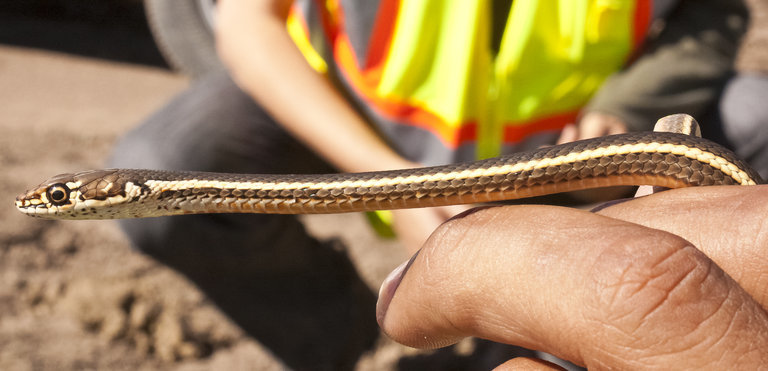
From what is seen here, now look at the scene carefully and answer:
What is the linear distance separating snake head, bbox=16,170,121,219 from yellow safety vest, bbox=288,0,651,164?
89 cm

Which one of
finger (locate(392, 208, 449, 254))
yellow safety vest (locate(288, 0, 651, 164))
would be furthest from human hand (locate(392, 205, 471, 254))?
yellow safety vest (locate(288, 0, 651, 164))

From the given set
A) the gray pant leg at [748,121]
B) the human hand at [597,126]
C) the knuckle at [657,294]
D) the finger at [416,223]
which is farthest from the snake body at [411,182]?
the gray pant leg at [748,121]

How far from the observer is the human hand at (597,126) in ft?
6.58

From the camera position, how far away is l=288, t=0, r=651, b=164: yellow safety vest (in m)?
1.96

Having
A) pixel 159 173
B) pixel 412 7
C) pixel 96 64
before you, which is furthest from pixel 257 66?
pixel 96 64

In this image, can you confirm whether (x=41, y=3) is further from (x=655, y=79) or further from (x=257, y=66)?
(x=655, y=79)

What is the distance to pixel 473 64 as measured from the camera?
1996 millimetres

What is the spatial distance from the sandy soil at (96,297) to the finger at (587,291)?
5.03 ft

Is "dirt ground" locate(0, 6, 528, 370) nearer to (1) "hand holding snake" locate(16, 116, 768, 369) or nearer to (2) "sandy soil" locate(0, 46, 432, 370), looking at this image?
(2) "sandy soil" locate(0, 46, 432, 370)

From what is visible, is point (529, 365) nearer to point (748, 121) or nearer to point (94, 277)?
point (748, 121)

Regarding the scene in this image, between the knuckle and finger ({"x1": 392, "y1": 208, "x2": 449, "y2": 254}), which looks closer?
the knuckle

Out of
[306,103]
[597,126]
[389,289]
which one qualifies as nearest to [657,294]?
[389,289]

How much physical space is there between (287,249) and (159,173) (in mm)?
1101

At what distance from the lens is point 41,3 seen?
18.7 feet
